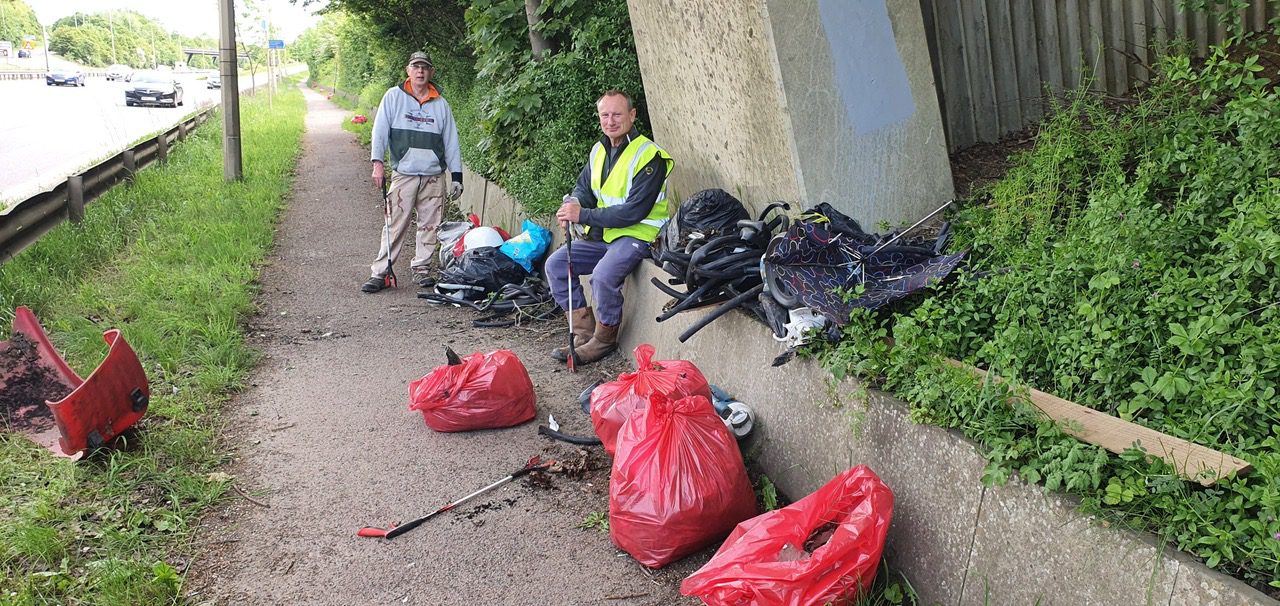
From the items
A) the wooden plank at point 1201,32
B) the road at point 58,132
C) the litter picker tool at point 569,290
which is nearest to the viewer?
the wooden plank at point 1201,32

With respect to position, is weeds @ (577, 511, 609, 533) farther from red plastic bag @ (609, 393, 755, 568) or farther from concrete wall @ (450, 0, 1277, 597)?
concrete wall @ (450, 0, 1277, 597)

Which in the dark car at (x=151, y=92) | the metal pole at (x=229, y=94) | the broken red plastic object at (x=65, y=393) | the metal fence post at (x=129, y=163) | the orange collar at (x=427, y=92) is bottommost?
the broken red plastic object at (x=65, y=393)

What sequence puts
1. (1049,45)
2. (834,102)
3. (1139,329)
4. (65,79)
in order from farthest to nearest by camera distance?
(65,79), (1049,45), (834,102), (1139,329)

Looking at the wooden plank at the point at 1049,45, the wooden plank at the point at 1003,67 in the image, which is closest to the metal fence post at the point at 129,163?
the wooden plank at the point at 1003,67

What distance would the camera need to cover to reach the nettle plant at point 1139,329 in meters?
2.19

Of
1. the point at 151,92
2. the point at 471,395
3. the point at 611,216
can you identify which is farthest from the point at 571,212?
the point at 151,92

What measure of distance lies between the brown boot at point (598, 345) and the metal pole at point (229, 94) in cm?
932

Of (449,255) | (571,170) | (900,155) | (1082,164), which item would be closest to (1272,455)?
(1082,164)

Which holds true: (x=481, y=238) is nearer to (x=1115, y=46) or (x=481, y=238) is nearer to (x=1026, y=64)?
(x=1026, y=64)

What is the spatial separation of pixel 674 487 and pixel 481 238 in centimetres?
480

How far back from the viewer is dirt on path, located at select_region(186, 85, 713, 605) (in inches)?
129

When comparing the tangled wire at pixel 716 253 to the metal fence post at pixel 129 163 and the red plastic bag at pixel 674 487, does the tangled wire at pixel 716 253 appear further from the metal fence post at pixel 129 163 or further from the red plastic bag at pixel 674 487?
the metal fence post at pixel 129 163

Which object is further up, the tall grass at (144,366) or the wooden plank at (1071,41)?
the wooden plank at (1071,41)

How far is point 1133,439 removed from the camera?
2346 millimetres
